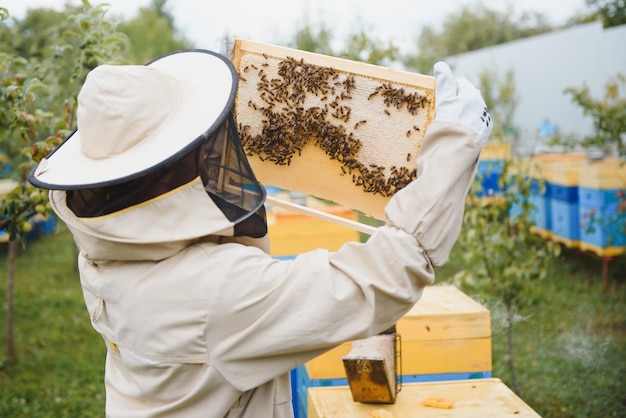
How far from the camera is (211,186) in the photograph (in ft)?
4.95

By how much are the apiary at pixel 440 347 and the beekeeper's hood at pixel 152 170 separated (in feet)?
4.45

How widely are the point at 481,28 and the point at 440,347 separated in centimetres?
3735

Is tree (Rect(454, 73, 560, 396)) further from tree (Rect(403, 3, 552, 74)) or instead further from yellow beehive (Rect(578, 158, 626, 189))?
tree (Rect(403, 3, 552, 74))

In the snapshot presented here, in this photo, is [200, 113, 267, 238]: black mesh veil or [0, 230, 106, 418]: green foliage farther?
[0, 230, 106, 418]: green foliage

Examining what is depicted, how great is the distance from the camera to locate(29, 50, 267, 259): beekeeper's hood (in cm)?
143

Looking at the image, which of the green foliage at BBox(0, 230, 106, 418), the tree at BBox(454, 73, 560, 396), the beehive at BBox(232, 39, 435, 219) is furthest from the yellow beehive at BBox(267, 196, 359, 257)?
the beehive at BBox(232, 39, 435, 219)

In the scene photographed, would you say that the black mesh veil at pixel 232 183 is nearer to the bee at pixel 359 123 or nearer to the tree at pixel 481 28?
the bee at pixel 359 123

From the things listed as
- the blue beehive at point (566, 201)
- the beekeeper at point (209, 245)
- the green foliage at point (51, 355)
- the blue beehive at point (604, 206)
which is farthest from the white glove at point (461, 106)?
the blue beehive at point (566, 201)

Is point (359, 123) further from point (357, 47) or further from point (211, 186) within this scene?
point (357, 47)

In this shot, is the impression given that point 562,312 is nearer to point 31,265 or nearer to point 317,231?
point 317,231

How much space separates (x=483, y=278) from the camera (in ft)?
14.4

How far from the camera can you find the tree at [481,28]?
34.4m

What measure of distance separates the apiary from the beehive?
2.87 ft

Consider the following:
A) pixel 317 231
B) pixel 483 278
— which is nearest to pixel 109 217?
pixel 483 278
